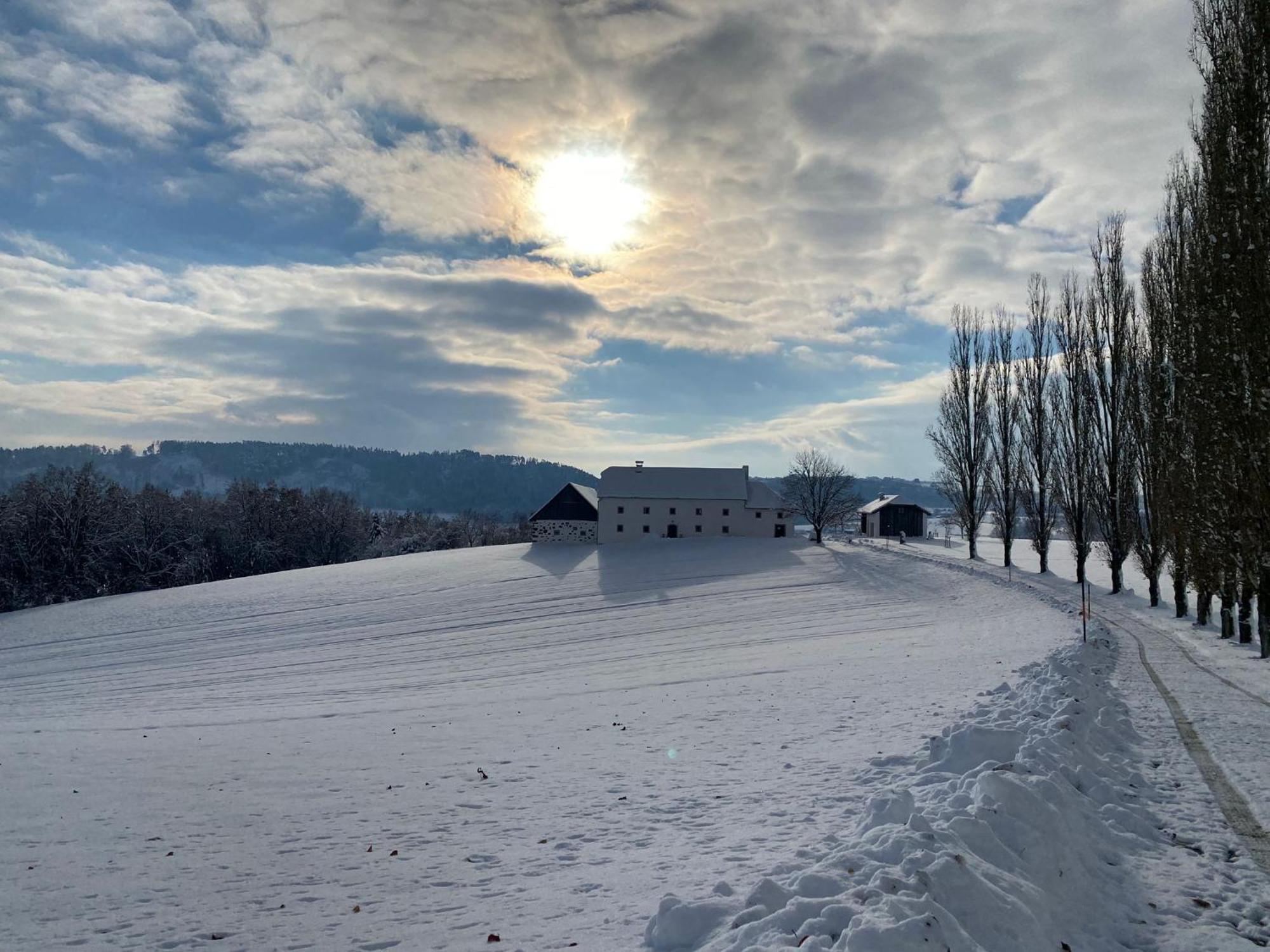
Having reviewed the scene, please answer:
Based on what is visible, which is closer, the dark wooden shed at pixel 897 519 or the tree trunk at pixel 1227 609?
the tree trunk at pixel 1227 609

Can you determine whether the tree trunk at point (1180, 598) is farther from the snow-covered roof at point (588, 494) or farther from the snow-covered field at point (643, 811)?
the snow-covered roof at point (588, 494)

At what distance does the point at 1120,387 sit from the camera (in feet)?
113

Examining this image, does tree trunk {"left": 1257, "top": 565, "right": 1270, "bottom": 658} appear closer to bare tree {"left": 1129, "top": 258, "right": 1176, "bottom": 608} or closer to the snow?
the snow

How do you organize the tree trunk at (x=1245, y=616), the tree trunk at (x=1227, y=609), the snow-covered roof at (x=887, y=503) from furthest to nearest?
the snow-covered roof at (x=887, y=503)
the tree trunk at (x=1227, y=609)
the tree trunk at (x=1245, y=616)

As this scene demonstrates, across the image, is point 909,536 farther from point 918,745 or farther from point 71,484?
point 71,484

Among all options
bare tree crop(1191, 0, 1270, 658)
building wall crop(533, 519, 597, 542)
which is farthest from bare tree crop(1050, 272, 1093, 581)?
building wall crop(533, 519, 597, 542)

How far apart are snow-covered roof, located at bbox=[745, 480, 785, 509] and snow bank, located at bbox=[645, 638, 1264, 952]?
53.3 m

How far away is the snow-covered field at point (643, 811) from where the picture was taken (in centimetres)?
545

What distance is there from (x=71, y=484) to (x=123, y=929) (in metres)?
66.6

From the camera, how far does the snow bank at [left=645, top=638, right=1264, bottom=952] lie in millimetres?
4754

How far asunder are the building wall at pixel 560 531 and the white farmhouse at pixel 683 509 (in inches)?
61.0

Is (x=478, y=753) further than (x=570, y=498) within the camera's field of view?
No

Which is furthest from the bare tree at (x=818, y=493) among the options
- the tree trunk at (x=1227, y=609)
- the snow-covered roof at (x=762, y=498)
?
the tree trunk at (x=1227, y=609)

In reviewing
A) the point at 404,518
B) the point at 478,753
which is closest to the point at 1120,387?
the point at 478,753
